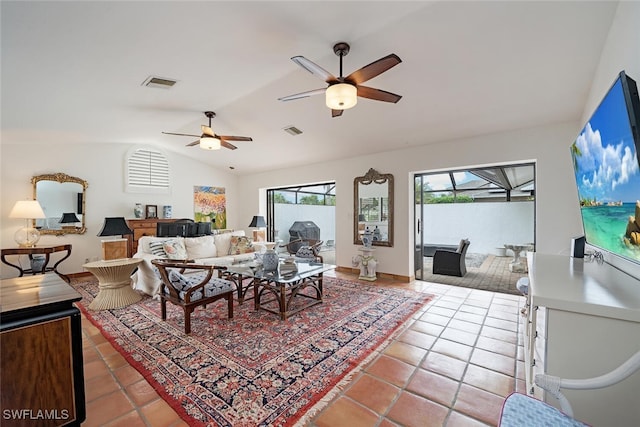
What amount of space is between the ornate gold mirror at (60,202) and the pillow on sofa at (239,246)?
2.95 m

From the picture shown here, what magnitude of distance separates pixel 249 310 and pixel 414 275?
3120 mm

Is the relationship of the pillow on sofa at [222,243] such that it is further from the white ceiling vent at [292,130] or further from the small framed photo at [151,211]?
the white ceiling vent at [292,130]

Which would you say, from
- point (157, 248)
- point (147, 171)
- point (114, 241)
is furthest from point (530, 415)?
point (147, 171)

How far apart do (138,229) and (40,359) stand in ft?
17.1

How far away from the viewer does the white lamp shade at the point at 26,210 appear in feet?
14.2

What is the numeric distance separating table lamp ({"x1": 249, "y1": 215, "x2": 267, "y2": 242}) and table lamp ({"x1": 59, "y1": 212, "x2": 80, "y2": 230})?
11.2 ft

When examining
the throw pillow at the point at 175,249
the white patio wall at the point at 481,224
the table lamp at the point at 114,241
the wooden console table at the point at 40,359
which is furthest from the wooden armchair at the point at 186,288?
the white patio wall at the point at 481,224

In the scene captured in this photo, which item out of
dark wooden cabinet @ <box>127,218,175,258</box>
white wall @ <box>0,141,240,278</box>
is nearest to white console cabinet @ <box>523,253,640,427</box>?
dark wooden cabinet @ <box>127,218,175,258</box>

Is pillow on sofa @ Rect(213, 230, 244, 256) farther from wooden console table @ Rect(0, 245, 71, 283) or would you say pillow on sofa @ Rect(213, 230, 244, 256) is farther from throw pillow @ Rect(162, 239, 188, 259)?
wooden console table @ Rect(0, 245, 71, 283)

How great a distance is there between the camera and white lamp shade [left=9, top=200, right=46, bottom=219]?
4336mm

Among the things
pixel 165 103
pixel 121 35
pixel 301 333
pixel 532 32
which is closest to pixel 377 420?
pixel 301 333

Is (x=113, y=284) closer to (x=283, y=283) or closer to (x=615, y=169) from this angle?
(x=283, y=283)

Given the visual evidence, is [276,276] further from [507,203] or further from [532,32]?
[507,203]

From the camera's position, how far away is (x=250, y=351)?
236cm
